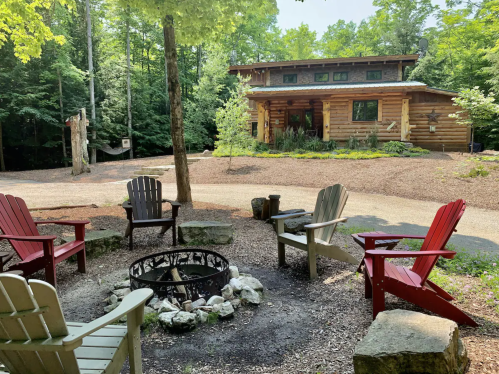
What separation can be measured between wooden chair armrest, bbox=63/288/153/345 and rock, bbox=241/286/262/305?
1451 mm

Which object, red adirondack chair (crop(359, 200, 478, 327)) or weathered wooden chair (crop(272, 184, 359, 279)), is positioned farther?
weathered wooden chair (crop(272, 184, 359, 279))

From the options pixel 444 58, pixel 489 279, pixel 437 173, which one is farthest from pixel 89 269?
pixel 444 58

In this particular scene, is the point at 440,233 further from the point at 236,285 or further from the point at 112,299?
the point at 112,299

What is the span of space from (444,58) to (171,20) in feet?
84.1

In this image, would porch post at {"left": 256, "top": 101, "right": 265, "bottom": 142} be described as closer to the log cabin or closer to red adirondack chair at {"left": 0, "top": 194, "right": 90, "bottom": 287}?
the log cabin

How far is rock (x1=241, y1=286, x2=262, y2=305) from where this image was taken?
10.4ft

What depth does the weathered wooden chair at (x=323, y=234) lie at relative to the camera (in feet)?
12.6

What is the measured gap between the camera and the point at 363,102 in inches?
736

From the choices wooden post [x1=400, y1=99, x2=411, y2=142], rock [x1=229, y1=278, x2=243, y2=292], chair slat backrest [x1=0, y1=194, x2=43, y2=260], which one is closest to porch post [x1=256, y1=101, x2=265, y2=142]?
wooden post [x1=400, y1=99, x2=411, y2=142]

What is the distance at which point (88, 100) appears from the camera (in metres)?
19.9

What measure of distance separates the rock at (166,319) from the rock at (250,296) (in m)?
0.68

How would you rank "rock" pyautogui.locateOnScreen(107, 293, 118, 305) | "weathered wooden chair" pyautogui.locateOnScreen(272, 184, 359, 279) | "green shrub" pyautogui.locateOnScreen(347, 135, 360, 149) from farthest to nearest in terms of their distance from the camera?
1. "green shrub" pyautogui.locateOnScreen(347, 135, 360, 149)
2. "weathered wooden chair" pyautogui.locateOnScreen(272, 184, 359, 279)
3. "rock" pyautogui.locateOnScreen(107, 293, 118, 305)

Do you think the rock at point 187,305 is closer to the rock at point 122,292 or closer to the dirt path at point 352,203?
the rock at point 122,292

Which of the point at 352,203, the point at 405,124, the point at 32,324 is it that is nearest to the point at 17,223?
the point at 32,324
